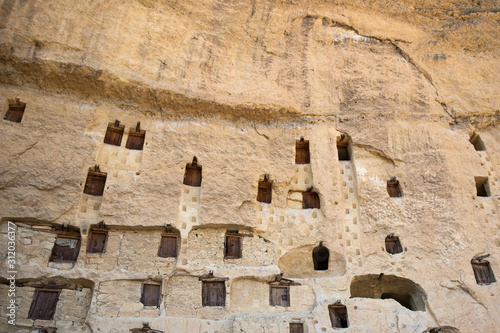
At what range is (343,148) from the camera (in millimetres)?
12859

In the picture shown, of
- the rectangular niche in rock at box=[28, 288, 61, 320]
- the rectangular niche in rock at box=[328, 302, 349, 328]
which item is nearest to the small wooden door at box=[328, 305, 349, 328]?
the rectangular niche in rock at box=[328, 302, 349, 328]

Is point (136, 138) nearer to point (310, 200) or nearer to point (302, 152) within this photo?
point (302, 152)

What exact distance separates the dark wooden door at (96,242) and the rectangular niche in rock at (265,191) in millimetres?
4207

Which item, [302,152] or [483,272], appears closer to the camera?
[483,272]

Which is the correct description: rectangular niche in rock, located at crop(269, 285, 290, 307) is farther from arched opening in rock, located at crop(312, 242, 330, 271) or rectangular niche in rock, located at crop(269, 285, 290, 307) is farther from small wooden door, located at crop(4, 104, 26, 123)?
small wooden door, located at crop(4, 104, 26, 123)

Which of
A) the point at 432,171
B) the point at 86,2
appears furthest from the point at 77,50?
the point at 432,171

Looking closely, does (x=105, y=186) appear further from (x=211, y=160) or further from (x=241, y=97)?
(x=241, y=97)

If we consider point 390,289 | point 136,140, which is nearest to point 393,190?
point 390,289

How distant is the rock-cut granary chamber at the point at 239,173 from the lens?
9.80 metres

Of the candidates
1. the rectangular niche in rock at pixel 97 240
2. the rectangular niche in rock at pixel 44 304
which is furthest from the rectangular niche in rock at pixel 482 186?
the rectangular niche in rock at pixel 44 304

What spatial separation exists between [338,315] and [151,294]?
4.55 m

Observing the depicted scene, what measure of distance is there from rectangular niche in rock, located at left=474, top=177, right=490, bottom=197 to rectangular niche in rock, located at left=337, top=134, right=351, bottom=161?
3.71 metres

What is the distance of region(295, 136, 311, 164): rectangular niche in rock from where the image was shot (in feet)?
40.7

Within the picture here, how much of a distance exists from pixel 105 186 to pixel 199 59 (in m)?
4.66
